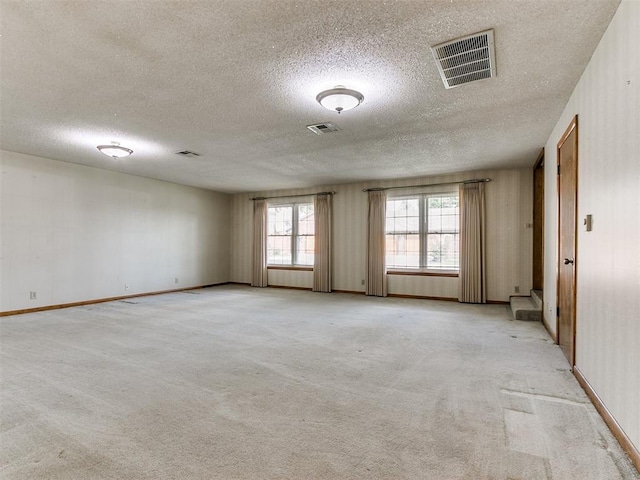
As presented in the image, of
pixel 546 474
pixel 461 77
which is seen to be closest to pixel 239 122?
pixel 461 77

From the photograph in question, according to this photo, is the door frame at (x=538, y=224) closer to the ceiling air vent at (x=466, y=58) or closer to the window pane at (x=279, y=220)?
the ceiling air vent at (x=466, y=58)

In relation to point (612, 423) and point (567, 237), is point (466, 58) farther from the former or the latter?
point (612, 423)

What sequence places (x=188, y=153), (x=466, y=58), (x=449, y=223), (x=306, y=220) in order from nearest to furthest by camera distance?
1. (x=466, y=58)
2. (x=188, y=153)
3. (x=449, y=223)
4. (x=306, y=220)

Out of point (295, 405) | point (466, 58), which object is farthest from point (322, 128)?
point (295, 405)

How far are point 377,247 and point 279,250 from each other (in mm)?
2953

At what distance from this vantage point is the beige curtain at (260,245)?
937cm

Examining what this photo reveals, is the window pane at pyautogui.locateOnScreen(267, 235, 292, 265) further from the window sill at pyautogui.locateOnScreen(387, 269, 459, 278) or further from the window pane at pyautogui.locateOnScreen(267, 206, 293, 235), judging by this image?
the window sill at pyautogui.locateOnScreen(387, 269, 459, 278)

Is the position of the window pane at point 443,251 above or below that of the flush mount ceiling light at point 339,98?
below

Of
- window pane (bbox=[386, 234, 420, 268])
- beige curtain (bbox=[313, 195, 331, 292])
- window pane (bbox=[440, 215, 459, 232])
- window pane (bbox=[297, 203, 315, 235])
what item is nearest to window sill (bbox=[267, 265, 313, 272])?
beige curtain (bbox=[313, 195, 331, 292])

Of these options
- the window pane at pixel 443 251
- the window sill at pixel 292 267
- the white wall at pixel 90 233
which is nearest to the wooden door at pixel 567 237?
the window pane at pixel 443 251

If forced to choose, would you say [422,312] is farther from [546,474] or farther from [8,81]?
[8,81]

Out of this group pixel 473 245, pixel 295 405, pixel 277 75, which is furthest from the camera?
pixel 473 245

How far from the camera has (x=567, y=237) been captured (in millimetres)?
3506

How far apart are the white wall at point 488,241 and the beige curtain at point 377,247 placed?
23 cm
